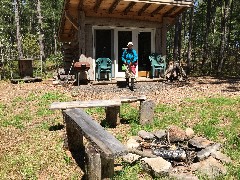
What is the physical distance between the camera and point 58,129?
285 inches

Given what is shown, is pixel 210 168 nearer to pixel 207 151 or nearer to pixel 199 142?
pixel 207 151

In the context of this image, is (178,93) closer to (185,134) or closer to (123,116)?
(123,116)

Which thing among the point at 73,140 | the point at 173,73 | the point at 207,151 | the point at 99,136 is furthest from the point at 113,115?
the point at 173,73

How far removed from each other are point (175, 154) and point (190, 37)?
14.7 meters

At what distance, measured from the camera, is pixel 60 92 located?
37.8 feet

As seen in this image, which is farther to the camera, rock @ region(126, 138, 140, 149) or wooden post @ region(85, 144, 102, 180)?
rock @ region(126, 138, 140, 149)

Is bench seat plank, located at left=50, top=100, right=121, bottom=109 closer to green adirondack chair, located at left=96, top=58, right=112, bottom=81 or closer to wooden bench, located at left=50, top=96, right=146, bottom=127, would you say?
wooden bench, located at left=50, top=96, right=146, bottom=127

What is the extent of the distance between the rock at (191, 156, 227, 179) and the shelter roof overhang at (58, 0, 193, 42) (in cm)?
871

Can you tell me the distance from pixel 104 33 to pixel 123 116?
682 cm

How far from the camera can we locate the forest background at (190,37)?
20.0m

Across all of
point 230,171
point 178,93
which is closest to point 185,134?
point 230,171

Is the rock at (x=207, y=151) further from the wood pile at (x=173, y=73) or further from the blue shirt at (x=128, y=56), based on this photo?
the wood pile at (x=173, y=73)

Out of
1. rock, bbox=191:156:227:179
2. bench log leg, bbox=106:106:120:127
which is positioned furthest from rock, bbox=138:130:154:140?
rock, bbox=191:156:227:179

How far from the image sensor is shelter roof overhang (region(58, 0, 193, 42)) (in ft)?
40.0
